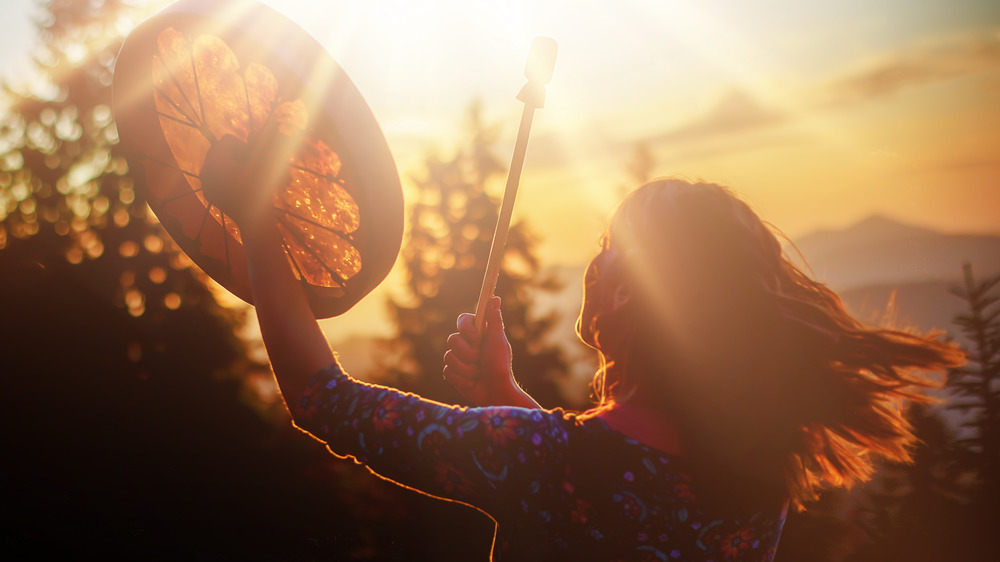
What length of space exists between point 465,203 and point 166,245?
8.28 m

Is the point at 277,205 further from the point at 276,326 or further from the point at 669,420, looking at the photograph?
the point at 669,420

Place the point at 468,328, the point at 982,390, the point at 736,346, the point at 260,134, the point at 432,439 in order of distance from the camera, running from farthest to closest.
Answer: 1. the point at 982,390
2. the point at 260,134
3. the point at 468,328
4. the point at 736,346
5. the point at 432,439

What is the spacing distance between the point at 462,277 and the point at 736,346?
16616 millimetres

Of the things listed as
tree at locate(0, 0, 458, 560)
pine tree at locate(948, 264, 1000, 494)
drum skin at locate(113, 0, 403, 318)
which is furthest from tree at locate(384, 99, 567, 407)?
drum skin at locate(113, 0, 403, 318)

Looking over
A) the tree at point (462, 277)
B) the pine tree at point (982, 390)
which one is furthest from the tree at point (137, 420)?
the pine tree at point (982, 390)

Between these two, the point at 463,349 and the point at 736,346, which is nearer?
the point at 736,346

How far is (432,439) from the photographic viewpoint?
53.6 inches

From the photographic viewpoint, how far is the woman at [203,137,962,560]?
1.38 meters

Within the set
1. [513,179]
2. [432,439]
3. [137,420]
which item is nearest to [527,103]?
[513,179]

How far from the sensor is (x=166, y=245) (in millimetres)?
15102

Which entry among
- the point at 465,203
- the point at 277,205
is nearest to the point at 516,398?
the point at 277,205

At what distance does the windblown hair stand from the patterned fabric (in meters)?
0.13

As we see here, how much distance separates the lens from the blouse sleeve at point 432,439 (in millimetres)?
1358

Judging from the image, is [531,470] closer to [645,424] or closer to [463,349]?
[645,424]
